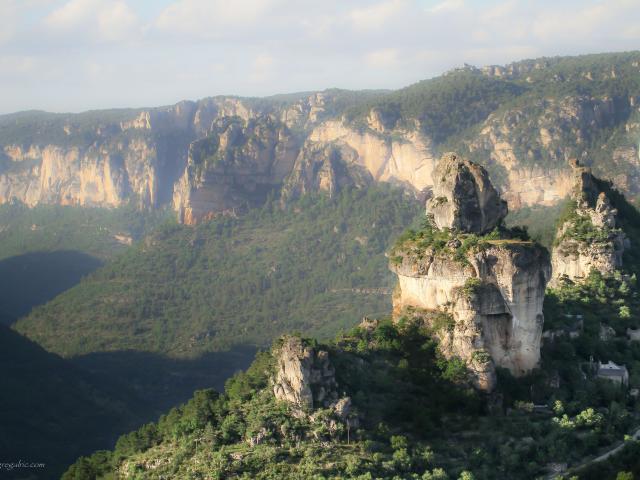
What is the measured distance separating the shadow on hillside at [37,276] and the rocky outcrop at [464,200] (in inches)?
3538

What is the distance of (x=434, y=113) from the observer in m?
146

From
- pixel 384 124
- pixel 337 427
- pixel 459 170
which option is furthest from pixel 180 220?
pixel 337 427

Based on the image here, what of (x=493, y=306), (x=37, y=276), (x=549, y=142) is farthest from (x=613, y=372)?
(x=37, y=276)

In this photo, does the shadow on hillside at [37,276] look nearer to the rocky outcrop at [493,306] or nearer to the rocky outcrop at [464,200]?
the rocky outcrop at [464,200]

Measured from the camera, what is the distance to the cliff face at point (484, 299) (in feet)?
155

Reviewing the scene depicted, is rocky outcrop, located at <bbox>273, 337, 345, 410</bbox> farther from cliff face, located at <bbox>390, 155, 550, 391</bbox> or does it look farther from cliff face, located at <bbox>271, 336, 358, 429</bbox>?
cliff face, located at <bbox>390, 155, 550, 391</bbox>

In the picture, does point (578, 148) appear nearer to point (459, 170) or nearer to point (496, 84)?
point (496, 84)

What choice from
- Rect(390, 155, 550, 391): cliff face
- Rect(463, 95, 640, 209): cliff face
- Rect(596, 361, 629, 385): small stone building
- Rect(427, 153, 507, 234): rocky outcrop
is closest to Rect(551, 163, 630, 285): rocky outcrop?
Rect(596, 361, 629, 385): small stone building

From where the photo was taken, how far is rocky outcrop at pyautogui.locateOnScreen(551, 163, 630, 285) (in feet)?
219

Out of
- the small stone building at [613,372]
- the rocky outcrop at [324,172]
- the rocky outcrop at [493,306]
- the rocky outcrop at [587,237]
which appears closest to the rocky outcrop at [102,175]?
the rocky outcrop at [324,172]

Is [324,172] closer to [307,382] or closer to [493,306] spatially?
[493,306]

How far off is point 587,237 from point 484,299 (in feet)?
76.1

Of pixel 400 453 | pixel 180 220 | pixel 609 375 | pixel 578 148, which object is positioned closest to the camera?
pixel 400 453

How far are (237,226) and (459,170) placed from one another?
93874 millimetres
